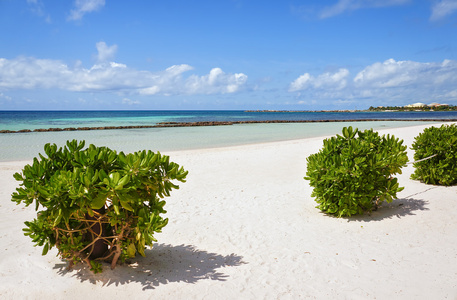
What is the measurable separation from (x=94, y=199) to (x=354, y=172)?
410cm

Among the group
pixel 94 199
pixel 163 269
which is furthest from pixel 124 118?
pixel 94 199

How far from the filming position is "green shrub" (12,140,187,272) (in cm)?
298

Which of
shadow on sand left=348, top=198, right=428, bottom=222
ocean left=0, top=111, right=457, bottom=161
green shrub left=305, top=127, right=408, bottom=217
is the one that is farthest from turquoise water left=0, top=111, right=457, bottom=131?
shadow on sand left=348, top=198, right=428, bottom=222

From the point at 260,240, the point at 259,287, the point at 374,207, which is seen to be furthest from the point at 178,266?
the point at 374,207

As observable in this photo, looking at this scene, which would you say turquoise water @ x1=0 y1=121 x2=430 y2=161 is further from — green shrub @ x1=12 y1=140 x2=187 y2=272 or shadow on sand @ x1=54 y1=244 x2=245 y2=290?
green shrub @ x1=12 y1=140 x2=187 y2=272

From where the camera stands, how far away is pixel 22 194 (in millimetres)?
3062

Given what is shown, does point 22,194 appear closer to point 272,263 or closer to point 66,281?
point 66,281

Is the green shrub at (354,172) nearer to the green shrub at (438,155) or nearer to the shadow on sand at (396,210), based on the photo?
the shadow on sand at (396,210)

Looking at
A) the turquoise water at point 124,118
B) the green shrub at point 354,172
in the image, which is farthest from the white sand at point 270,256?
the turquoise water at point 124,118

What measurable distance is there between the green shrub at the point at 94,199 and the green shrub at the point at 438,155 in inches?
277

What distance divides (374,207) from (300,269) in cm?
296

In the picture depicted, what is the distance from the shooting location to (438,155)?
25.4ft

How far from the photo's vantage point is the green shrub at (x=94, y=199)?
2.98 m

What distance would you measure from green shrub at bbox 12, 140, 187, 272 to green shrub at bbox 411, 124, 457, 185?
277 inches
